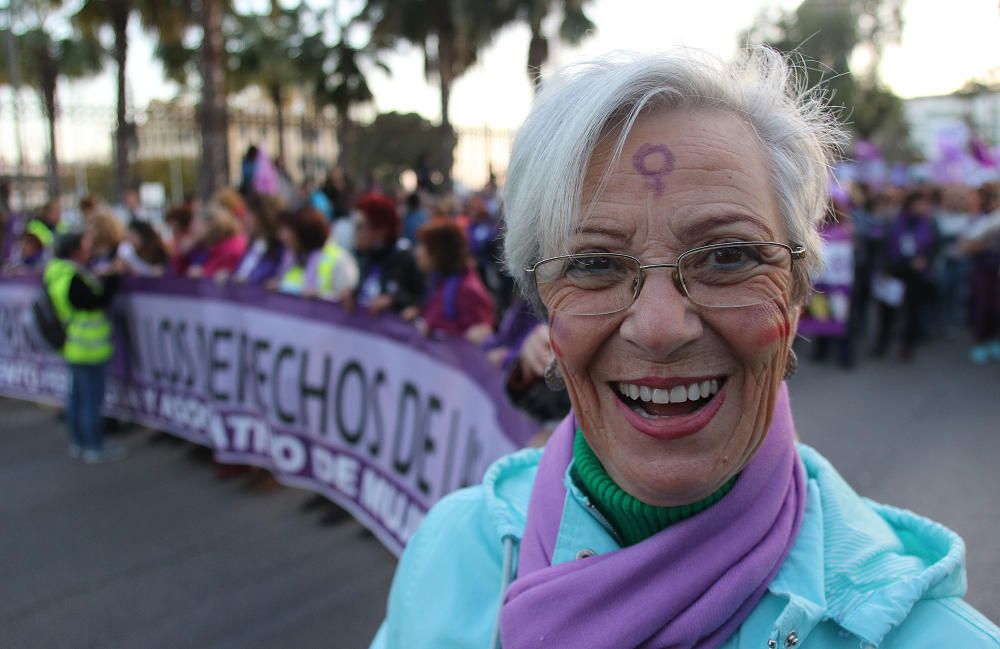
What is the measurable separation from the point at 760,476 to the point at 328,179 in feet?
37.2

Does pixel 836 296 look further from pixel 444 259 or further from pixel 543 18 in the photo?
pixel 543 18

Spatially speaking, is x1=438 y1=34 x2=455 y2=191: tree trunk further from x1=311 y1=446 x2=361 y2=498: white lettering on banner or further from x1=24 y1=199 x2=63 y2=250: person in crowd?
x1=311 y1=446 x2=361 y2=498: white lettering on banner

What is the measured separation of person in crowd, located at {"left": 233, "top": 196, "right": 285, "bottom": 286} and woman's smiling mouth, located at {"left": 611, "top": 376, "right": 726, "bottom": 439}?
5.20m

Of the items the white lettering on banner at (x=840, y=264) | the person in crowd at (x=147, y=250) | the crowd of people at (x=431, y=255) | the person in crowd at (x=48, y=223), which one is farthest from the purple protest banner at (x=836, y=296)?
the person in crowd at (x=48, y=223)

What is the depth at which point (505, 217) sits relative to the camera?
1468 mm

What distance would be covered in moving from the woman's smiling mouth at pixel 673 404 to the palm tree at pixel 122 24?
17.1m

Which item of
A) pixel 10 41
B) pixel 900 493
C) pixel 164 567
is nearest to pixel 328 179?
pixel 164 567

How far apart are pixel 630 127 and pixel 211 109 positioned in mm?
14378

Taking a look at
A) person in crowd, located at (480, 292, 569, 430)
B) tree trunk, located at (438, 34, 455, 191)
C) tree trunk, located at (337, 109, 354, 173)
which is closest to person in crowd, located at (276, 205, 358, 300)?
person in crowd, located at (480, 292, 569, 430)

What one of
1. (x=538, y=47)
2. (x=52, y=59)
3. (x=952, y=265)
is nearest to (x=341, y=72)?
(x=538, y=47)

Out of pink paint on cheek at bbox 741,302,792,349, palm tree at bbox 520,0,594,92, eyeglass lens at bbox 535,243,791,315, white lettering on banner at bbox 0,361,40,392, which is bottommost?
white lettering on banner at bbox 0,361,40,392

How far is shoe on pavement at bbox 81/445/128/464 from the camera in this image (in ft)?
20.8

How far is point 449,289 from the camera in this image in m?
4.52

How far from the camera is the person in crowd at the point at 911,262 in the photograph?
9273 millimetres
